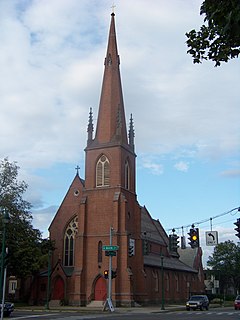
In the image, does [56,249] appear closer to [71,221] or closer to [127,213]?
[71,221]

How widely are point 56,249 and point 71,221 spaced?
12.5 feet

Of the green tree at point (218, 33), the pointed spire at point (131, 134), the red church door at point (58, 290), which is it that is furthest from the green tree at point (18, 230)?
the green tree at point (218, 33)

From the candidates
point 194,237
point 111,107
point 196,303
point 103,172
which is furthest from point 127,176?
point 194,237

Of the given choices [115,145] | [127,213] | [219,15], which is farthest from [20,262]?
[219,15]

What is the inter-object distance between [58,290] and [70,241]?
19.8 ft

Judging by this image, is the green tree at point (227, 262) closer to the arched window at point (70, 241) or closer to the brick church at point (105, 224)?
the brick church at point (105, 224)

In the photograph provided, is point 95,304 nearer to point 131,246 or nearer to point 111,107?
point 131,246

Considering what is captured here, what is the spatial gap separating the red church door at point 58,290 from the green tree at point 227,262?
57.1 m

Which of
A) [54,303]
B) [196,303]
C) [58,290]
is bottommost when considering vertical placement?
[54,303]

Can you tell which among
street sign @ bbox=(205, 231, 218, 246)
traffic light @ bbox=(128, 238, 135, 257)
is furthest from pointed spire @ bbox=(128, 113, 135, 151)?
street sign @ bbox=(205, 231, 218, 246)

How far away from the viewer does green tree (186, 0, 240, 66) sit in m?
7.07

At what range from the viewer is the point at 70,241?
54188mm

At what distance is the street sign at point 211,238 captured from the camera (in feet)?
107

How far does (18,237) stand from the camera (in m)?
44.0
